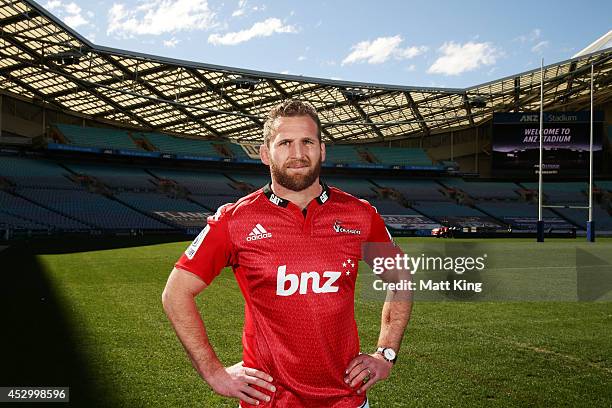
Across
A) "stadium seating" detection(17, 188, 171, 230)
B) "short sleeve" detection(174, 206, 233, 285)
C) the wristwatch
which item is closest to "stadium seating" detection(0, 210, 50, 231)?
"stadium seating" detection(17, 188, 171, 230)

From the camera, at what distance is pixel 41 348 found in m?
6.23

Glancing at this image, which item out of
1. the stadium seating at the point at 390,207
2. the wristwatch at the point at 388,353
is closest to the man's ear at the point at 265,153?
the wristwatch at the point at 388,353

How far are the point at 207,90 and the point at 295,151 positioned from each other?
134 feet

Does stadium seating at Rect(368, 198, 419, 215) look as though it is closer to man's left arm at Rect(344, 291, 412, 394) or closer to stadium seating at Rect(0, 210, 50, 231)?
stadium seating at Rect(0, 210, 50, 231)

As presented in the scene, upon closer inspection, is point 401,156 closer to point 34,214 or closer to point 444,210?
point 444,210

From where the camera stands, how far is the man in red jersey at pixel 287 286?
7.67 feet

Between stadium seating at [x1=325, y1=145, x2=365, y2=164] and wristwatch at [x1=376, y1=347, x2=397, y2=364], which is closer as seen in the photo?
wristwatch at [x1=376, y1=347, x2=397, y2=364]

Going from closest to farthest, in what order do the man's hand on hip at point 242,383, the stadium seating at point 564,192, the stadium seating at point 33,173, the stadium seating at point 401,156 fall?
the man's hand on hip at point 242,383, the stadium seating at point 33,173, the stadium seating at point 564,192, the stadium seating at point 401,156

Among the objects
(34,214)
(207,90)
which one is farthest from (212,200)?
(34,214)

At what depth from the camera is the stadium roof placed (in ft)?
110

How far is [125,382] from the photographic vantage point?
5.01 m

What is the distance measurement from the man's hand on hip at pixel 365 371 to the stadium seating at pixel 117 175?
46233 mm

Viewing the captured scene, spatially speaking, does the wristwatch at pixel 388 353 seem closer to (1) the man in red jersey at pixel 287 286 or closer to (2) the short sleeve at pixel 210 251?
(1) the man in red jersey at pixel 287 286

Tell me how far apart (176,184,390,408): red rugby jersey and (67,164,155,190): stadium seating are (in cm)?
4594
